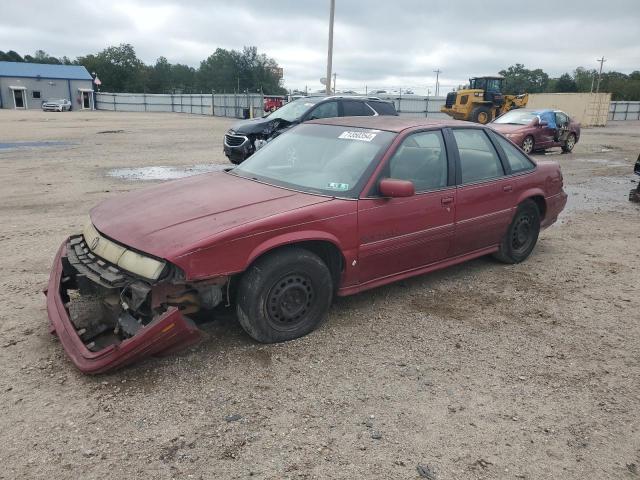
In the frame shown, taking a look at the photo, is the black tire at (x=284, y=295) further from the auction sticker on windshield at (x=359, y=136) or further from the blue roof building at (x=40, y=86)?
the blue roof building at (x=40, y=86)

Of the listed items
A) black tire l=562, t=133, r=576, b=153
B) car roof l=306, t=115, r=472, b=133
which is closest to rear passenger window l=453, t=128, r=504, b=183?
car roof l=306, t=115, r=472, b=133

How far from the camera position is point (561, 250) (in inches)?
243

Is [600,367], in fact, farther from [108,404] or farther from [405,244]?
[108,404]

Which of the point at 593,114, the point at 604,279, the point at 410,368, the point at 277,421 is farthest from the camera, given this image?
the point at 593,114

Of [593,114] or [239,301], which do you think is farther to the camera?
Answer: [593,114]

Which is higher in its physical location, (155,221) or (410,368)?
(155,221)

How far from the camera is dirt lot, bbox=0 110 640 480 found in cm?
253

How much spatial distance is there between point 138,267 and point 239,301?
0.70 m

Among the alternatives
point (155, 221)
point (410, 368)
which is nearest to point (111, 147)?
point (155, 221)

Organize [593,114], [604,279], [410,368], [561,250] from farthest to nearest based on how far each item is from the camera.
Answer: [593,114] → [561,250] → [604,279] → [410,368]

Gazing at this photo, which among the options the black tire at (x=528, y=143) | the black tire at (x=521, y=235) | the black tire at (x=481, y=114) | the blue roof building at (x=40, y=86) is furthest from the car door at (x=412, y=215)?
the blue roof building at (x=40, y=86)

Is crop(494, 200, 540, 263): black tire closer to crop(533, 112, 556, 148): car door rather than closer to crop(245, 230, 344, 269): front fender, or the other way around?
crop(245, 230, 344, 269): front fender

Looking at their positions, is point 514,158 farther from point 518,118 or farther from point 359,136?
point 518,118

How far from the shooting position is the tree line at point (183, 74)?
82.9 m
